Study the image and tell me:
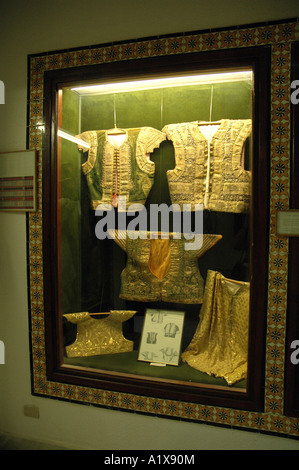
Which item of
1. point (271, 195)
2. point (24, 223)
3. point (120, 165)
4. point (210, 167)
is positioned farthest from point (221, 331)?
point (24, 223)

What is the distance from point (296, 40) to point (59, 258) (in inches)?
77.7

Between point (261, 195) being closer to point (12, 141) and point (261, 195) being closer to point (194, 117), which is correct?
point (194, 117)

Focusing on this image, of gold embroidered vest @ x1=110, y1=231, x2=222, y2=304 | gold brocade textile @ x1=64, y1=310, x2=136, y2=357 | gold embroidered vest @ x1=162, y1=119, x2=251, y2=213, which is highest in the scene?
gold embroidered vest @ x1=162, y1=119, x2=251, y2=213

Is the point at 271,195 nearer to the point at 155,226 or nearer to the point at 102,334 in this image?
the point at 155,226

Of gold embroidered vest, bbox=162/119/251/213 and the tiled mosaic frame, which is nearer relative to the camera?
the tiled mosaic frame

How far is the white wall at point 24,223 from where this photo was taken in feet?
6.77

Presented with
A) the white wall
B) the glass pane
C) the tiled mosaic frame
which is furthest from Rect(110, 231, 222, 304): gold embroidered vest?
the white wall

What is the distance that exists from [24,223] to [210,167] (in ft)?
4.53

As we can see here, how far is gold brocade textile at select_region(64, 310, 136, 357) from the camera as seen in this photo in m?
2.60

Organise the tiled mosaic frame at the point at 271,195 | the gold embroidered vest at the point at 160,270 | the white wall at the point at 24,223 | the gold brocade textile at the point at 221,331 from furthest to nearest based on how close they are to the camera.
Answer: the gold embroidered vest at the point at 160,270
the gold brocade textile at the point at 221,331
the white wall at the point at 24,223
the tiled mosaic frame at the point at 271,195

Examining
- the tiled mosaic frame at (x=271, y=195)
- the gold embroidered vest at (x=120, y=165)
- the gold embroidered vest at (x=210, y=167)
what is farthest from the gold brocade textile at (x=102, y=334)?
the gold embroidered vest at (x=210, y=167)

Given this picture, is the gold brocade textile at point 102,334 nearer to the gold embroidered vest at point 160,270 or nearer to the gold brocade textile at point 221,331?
the gold embroidered vest at point 160,270

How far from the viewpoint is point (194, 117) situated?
259 centimetres

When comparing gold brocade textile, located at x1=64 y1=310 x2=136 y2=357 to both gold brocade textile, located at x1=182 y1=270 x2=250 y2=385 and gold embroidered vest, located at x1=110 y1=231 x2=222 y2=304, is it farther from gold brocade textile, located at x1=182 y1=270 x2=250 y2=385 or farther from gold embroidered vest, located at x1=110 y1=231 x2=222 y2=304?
gold brocade textile, located at x1=182 y1=270 x2=250 y2=385
